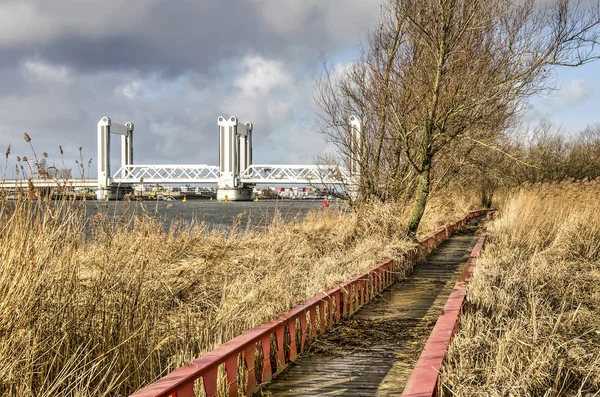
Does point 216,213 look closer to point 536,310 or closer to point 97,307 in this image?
point 536,310

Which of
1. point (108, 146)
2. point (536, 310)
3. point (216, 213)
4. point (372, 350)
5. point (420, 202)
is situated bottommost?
point (216, 213)

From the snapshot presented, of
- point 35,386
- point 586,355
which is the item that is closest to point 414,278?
point 586,355

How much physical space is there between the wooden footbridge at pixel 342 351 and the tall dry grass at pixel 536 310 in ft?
0.70

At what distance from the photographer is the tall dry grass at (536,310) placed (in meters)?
3.95

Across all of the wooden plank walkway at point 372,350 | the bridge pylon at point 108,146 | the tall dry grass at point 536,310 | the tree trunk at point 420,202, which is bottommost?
the wooden plank walkway at point 372,350

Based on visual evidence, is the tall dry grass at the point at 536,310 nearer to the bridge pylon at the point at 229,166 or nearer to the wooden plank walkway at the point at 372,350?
the wooden plank walkway at the point at 372,350

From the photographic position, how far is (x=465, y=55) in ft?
40.7

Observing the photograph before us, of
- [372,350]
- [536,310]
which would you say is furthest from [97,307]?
[536,310]

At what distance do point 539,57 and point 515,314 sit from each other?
716 cm

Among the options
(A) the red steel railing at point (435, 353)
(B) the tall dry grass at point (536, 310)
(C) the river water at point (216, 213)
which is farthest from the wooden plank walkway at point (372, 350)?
(C) the river water at point (216, 213)

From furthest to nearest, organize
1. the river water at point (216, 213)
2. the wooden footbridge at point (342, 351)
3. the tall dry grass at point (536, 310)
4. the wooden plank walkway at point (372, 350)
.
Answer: the river water at point (216, 213)
the wooden plank walkway at point (372, 350)
the tall dry grass at point (536, 310)
the wooden footbridge at point (342, 351)

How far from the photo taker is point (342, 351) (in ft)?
17.3

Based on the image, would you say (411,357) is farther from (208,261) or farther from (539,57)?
(539,57)

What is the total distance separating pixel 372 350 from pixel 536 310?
1645 mm
